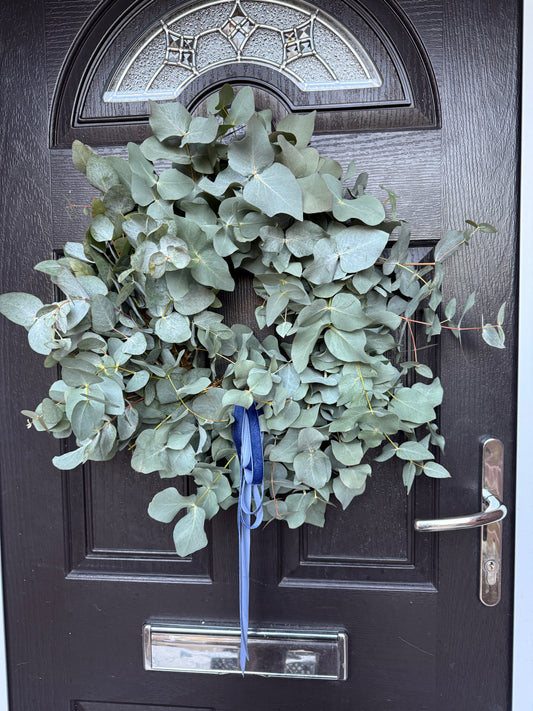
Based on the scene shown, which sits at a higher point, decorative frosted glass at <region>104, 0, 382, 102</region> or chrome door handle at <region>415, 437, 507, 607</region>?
decorative frosted glass at <region>104, 0, 382, 102</region>

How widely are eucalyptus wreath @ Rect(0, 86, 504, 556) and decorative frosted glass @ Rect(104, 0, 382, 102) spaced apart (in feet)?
0.51

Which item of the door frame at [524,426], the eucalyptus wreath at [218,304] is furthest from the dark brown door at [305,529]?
the eucalyptus wreath at [218,304]

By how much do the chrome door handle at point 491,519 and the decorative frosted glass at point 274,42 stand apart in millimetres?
617

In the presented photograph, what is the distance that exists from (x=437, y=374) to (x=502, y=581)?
0.36 m

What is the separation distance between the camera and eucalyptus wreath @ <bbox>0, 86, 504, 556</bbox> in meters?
0.59

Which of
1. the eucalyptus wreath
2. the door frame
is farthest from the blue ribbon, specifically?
the door frame

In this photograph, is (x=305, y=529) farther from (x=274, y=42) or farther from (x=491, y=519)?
(x=274, y=42)

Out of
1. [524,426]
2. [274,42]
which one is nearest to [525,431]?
[524,426]

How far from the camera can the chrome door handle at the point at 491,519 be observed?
74 centimetres

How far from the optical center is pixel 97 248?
63 cm

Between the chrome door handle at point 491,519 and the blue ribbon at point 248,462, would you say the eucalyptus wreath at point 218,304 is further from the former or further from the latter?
the chrome door handle at point 491,519

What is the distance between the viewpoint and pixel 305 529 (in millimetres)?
793

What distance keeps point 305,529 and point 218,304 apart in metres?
0.41

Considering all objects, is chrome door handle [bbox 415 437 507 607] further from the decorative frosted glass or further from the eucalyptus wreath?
the decorative frosted glass
